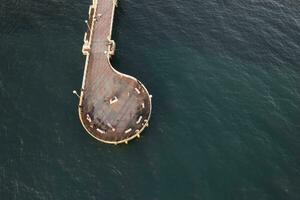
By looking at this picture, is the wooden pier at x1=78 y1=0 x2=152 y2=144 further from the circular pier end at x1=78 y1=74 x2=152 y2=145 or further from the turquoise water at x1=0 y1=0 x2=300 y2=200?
the turquoise water at x1=0 y1=0 x2=300 y2=200

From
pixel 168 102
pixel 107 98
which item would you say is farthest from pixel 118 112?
pixel 168 102

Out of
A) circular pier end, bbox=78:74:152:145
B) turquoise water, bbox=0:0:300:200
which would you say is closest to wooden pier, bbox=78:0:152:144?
circular pier end, bbox=78:74:152:145

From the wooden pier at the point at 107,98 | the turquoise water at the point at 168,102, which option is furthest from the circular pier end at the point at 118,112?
the turquoise water at the point at 168,102

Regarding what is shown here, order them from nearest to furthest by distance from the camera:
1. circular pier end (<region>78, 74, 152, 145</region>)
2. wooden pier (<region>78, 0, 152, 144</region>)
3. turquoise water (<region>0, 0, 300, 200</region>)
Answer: turquoise water (<region>0, 0, 300, 200</region>) → circular pier end (<region>78, 74, 152, 145</region>) → wooden pier (<region>78, 0, 152, 144</region>)

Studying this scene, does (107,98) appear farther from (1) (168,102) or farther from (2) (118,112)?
(1) (168,102)

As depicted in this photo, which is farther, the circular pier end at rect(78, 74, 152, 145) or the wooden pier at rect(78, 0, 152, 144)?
the wooden pier at rect(78, 0, 152, 144)

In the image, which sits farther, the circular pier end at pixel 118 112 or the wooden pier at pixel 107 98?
the wooden pier at pixel 107 98

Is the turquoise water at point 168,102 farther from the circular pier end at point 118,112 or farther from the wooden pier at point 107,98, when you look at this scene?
the wooden pier at point 107,98
